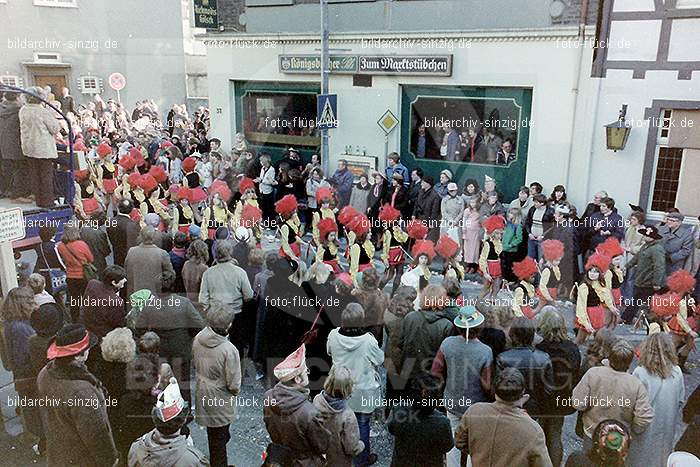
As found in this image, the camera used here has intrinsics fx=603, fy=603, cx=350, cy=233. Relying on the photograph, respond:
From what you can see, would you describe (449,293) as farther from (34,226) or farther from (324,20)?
(324,20)

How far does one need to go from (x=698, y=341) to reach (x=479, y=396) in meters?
4.90

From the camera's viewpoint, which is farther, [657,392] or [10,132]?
[10,132]

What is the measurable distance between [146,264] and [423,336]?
3.31 m

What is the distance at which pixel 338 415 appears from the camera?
4047 mm

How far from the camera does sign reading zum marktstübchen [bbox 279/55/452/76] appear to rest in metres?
12.1

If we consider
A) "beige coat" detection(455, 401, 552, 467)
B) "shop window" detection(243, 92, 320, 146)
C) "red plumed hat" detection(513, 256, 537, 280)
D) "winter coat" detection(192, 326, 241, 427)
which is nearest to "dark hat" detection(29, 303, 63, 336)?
"winter coat" detection(192, 326, 241, 427)

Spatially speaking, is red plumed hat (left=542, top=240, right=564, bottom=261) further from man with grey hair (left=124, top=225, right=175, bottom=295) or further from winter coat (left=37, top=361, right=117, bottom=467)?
winter coat (left=37, top=361, right=117, bottom=467)

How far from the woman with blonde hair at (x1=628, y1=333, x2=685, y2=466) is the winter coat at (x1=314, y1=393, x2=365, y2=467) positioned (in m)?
2.12

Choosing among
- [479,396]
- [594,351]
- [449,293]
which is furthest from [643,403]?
[449,293]

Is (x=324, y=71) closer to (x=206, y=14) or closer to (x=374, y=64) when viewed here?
(x=374, y=64)

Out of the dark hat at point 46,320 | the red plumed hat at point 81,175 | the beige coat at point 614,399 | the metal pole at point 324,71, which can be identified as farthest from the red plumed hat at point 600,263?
the red plumed hat at point 81,175

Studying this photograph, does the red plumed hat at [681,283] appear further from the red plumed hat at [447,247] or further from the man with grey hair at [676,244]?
the red plumed hat at [447,247]

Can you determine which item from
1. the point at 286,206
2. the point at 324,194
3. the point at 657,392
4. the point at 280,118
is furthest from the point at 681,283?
the point at 280,118

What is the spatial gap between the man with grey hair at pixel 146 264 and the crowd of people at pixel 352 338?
0.02m
